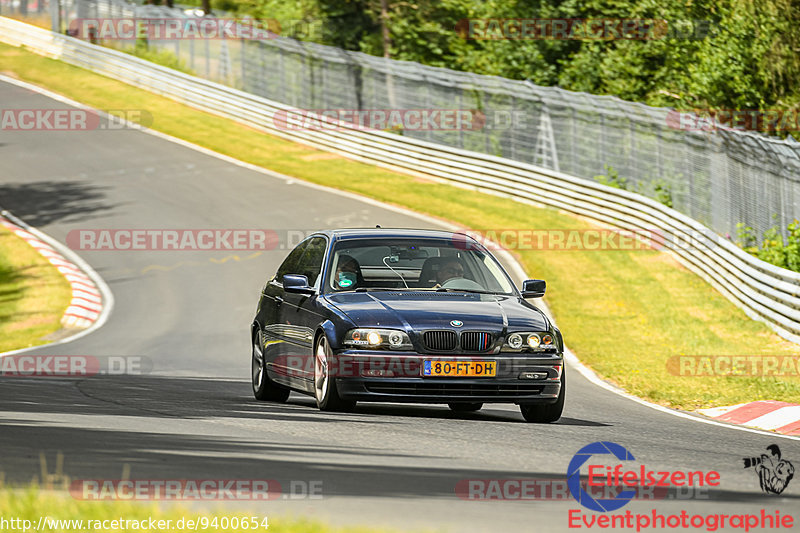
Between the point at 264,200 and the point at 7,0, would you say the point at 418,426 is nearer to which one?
the point at 264,200

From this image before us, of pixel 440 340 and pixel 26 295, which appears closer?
pixel 440 340

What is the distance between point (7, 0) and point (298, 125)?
21.7 meters


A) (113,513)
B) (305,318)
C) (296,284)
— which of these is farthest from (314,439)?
(113,513)

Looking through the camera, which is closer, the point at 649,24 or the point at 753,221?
the point at 753,221

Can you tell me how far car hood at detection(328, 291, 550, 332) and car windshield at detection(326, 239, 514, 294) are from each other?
1.00 feet

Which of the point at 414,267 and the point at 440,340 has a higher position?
the point at 414,267

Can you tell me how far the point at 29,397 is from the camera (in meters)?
11.0

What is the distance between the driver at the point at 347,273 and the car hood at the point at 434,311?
21 cm

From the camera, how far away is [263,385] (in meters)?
11.7

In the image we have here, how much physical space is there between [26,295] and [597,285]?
38.0ft

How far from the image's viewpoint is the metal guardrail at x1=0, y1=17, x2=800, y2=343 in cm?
2075

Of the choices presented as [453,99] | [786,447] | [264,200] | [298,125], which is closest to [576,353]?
[786,447]

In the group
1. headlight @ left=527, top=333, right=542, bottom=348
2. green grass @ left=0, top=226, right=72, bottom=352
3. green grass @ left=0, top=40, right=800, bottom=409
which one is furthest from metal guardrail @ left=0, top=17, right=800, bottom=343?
green grass @ left=0, top=226, right=72, bottom=352

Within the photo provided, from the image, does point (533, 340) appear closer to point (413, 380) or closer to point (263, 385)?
point (413, 380)
